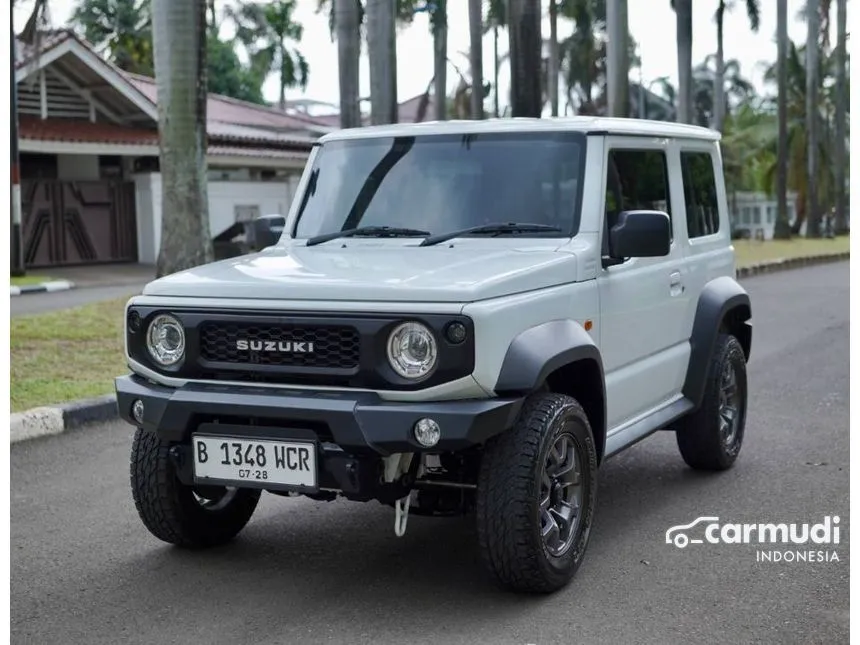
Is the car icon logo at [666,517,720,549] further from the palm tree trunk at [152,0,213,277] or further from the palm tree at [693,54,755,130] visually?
the palm tree at [693,54,755,130]

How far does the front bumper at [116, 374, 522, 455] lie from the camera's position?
4.29m

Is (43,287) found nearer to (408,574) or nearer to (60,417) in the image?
(60,417)

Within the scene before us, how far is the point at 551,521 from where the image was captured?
471cm

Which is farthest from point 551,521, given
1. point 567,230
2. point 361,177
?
point 361,177

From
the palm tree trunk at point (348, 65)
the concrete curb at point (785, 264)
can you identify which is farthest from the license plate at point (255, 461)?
the concrete curb at point (785, 264)

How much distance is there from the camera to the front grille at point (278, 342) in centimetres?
449

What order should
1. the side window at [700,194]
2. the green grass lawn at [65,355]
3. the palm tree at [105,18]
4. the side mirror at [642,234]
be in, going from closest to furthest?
the side mirror at [642,234] → the side window at [700,194] → the green grass lawn at [65,355] → the palm tree at [105,18]

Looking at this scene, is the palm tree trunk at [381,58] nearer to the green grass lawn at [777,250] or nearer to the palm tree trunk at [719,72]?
the green grass lawn at [777,250]

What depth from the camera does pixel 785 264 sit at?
26859mm

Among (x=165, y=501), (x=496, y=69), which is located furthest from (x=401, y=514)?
(x=496, y=69)

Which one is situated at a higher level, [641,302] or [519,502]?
[641,302]

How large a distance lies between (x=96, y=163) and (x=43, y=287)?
7.00m

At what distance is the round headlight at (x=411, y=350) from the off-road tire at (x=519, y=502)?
0.43 metres
